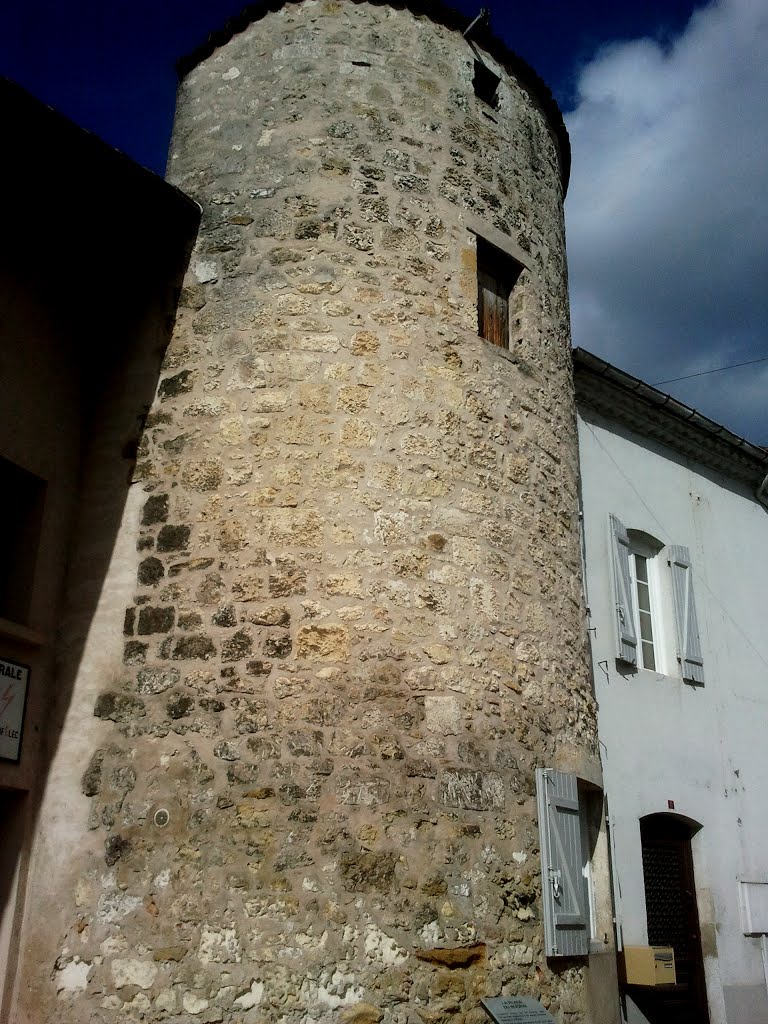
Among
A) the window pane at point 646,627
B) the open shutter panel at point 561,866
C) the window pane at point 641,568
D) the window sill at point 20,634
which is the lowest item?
the open shutter panel at point 561,866

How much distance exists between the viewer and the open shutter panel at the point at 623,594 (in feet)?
26.9

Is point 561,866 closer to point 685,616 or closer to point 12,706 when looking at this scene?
point 12,706

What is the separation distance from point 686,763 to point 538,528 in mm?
3445

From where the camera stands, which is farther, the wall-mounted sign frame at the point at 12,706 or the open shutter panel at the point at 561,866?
the open shutter panel at the point at 561,866

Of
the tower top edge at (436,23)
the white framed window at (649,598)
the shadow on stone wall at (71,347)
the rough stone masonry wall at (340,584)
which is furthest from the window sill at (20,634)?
the white framed window at (649,598)

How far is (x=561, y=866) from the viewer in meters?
5.52

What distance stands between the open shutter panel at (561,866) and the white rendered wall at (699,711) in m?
1.90

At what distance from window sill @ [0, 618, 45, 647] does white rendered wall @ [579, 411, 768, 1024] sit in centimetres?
Answer: 436

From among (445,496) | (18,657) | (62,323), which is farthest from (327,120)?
(18,657)

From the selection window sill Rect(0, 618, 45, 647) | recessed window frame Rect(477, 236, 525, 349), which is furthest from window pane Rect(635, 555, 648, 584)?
window sill Rect(0, 618, 45, 647)

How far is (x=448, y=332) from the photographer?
6137 millimetres

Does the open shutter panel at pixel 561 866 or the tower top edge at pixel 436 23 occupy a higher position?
the tower top edge at pixel 436 23

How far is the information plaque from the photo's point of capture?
4.85 metres

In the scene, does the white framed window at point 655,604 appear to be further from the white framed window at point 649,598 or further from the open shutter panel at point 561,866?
the open shutter panel at point 561,866
